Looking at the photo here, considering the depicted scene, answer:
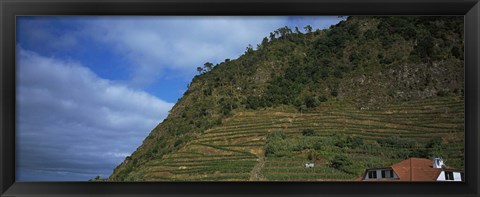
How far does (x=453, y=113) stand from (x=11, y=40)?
9482mm

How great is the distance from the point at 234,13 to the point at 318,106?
37.5 ft

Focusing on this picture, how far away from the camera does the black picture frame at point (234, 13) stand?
156 cm

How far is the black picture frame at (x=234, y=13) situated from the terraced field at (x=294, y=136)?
26.1ft

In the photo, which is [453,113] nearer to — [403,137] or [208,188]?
[403,137]

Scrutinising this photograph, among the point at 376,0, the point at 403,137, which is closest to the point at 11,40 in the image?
the point at 376,0

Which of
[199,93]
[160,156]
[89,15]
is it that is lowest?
[160,156]

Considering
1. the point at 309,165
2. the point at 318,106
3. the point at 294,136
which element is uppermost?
the point at 318,106

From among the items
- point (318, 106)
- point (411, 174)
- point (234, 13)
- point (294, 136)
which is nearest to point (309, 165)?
point (294, 136)

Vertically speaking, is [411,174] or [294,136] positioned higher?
[294,136]

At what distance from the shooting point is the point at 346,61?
12773mm

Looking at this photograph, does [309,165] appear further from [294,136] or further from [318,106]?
[318,106]

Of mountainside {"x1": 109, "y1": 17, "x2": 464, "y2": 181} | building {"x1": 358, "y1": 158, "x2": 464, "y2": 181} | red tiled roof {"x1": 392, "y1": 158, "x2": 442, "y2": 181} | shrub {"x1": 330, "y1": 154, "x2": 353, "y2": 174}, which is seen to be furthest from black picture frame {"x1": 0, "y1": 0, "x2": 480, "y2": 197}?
shrub {"x1": 330, "y1": 154, "x2": 353, "y2": 174}

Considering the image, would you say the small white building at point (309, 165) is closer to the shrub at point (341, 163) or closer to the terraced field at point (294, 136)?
the terraced field at point (294, 136)

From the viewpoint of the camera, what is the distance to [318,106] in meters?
12.8
